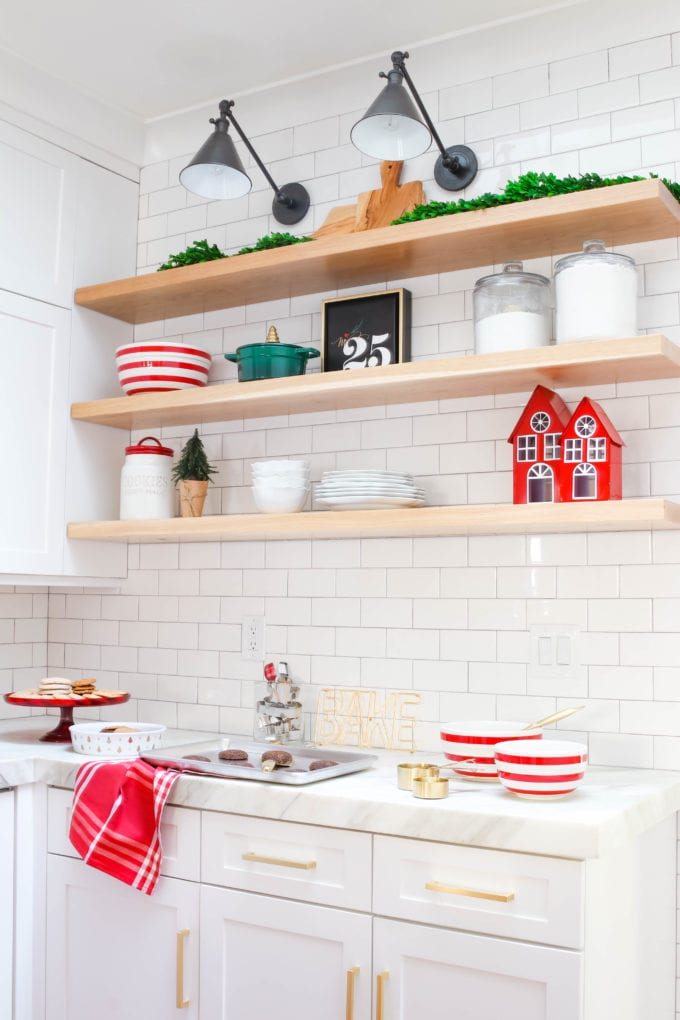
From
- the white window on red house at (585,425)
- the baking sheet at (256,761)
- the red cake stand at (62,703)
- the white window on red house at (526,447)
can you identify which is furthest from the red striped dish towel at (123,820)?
the white window on red house at (585,425)

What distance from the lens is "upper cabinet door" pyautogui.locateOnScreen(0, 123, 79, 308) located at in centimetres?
291

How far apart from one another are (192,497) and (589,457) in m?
1.18

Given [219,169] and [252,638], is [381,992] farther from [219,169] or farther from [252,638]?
[219,169]

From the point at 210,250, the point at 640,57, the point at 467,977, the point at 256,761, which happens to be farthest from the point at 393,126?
the point at 467,977

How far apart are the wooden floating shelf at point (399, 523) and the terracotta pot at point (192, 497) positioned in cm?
8

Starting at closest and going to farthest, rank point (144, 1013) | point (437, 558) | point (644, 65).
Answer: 1. point (144, 1013)
2. point (644, 65)
3. point (437, 558)

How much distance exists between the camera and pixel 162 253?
3.32 m

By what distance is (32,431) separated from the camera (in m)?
2.98

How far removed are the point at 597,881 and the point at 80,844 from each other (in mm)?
1187

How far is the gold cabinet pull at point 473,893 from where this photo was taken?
1907 millimetres

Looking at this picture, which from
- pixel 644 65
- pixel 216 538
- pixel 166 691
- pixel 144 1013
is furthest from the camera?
pixel 166 691

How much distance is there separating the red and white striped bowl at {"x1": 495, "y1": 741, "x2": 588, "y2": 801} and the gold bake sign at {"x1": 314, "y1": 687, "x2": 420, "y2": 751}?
659 mm

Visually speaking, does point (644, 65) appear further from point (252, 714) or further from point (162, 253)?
point (252, 714)

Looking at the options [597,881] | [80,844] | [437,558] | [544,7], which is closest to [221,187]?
[544,7]
